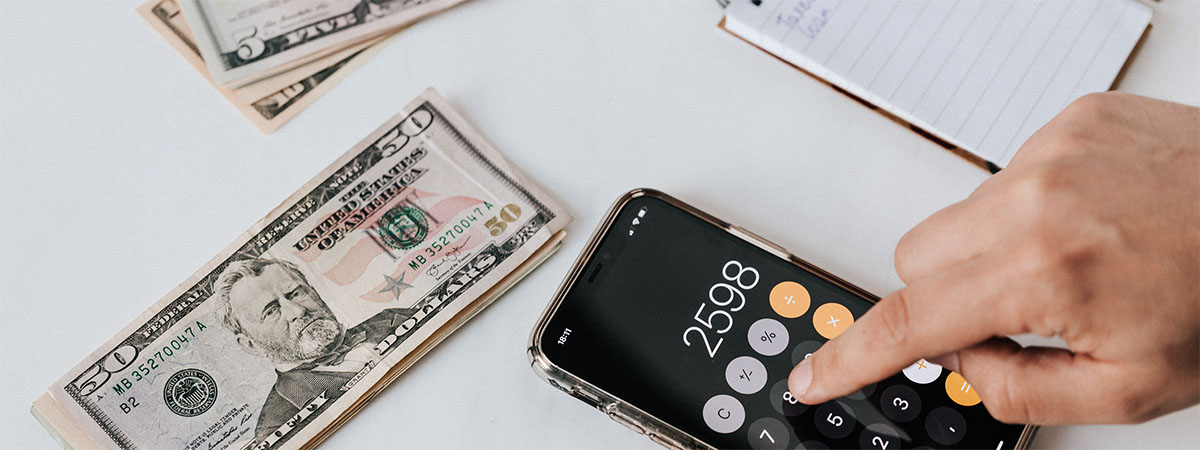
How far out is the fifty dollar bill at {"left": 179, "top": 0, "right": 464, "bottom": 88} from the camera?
0.56m

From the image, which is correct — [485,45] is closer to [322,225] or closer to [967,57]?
[322,225]

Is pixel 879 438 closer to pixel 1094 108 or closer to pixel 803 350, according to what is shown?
pixel 803 350

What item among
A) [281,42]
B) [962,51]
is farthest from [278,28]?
[962,51]

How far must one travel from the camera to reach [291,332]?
50 cm

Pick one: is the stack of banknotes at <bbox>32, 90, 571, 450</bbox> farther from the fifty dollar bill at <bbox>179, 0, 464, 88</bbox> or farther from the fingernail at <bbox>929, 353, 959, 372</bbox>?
the fingernail at <bbox>929, 353, 959, 372</bbox>

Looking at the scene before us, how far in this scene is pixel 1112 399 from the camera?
13.7 inches

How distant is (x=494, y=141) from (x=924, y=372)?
32cm

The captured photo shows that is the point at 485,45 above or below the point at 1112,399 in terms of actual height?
above

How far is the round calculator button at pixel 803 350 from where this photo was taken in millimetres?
478

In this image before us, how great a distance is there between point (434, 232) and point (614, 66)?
178 mm

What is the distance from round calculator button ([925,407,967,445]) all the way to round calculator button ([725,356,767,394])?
0.10 m

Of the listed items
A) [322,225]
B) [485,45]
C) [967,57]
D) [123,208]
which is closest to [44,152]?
[123,208]

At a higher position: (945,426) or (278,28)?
(278,28)

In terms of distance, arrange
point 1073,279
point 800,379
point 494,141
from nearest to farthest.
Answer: point 1073,279, point 800,379, point 494,141
